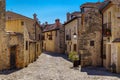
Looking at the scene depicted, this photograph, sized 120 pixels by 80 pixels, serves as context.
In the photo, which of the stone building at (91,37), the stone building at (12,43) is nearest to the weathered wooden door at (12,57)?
the stone building at (12,43)

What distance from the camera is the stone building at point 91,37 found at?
76.1 feet

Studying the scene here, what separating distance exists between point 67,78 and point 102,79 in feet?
8.45

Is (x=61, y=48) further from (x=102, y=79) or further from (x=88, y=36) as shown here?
(x=102, y=79)

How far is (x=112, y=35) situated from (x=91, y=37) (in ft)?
13.5

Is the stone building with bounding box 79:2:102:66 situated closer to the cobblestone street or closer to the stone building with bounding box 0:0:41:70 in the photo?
the cobblestone street

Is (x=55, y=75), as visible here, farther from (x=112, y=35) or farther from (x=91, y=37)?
(x=91, y=37)

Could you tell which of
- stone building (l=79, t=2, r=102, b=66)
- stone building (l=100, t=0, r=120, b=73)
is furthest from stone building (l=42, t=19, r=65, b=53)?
stone building (l=100, t=0, r=120, b=73)

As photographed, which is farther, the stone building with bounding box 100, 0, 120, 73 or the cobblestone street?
the stone building with bounding box 100, 0, 120, 73

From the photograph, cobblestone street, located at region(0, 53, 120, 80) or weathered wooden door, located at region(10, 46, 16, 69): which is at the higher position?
weathered wooden door, located at region(10, 46, 16, 69)

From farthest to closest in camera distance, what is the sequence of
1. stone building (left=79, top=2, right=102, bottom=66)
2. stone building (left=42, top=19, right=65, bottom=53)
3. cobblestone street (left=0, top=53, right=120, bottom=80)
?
stone building (left=42, top=19, right=65, bottom=53) → stone building (left=79, top=2, right=102, bottom=66) → cobblestone street (left=0, top=53, right=120, bottom=80)

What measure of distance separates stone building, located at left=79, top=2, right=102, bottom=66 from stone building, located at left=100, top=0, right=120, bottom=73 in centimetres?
135

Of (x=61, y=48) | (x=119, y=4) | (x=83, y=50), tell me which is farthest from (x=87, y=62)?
(x=61, y=48)

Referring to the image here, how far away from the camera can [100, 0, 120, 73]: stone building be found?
1832 cm

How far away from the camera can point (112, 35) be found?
19.4 metres
